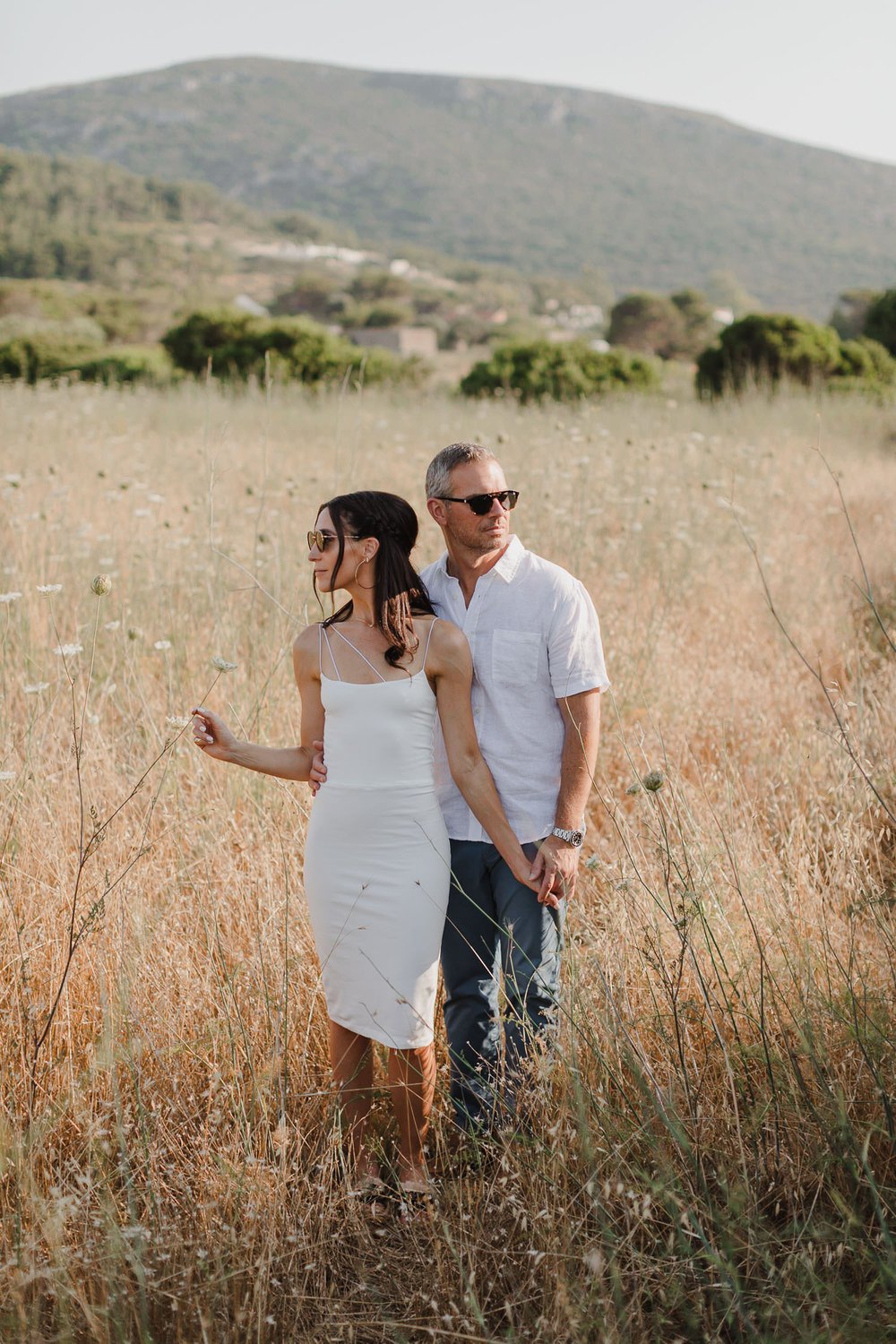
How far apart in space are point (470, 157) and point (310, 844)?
129 meters

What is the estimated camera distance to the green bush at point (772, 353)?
16562 millimetres

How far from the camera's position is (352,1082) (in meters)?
2.45

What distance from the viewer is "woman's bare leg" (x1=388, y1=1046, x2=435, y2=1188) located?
239cm

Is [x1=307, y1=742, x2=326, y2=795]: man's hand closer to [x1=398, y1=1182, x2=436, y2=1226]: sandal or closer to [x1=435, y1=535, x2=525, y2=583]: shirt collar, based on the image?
[x1=435, y1=535, x2=525, y2=583]: shirt collar

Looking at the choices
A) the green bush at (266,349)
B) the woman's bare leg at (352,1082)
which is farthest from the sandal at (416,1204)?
the green bush at (266,349)

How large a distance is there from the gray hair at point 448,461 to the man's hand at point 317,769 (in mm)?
682

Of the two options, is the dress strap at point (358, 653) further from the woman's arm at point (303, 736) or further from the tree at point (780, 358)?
the tree at point (780, 358)

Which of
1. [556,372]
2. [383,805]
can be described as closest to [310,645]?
[383,805]

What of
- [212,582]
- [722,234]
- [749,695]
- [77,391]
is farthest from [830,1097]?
[722,234]

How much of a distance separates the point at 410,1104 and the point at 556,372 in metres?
13.9

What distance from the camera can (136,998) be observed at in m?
2.63

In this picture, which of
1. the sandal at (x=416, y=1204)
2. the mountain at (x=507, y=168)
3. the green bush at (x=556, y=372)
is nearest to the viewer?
the sandal at (x=416, y=1204)

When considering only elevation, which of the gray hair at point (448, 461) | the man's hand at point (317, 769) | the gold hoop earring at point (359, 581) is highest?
the gray hair at point (448, 461)

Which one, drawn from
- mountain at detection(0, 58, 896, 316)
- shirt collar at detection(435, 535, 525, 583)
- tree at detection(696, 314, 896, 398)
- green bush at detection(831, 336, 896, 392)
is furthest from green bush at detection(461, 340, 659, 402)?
mountain at detection(0, 58, 896, 316)
